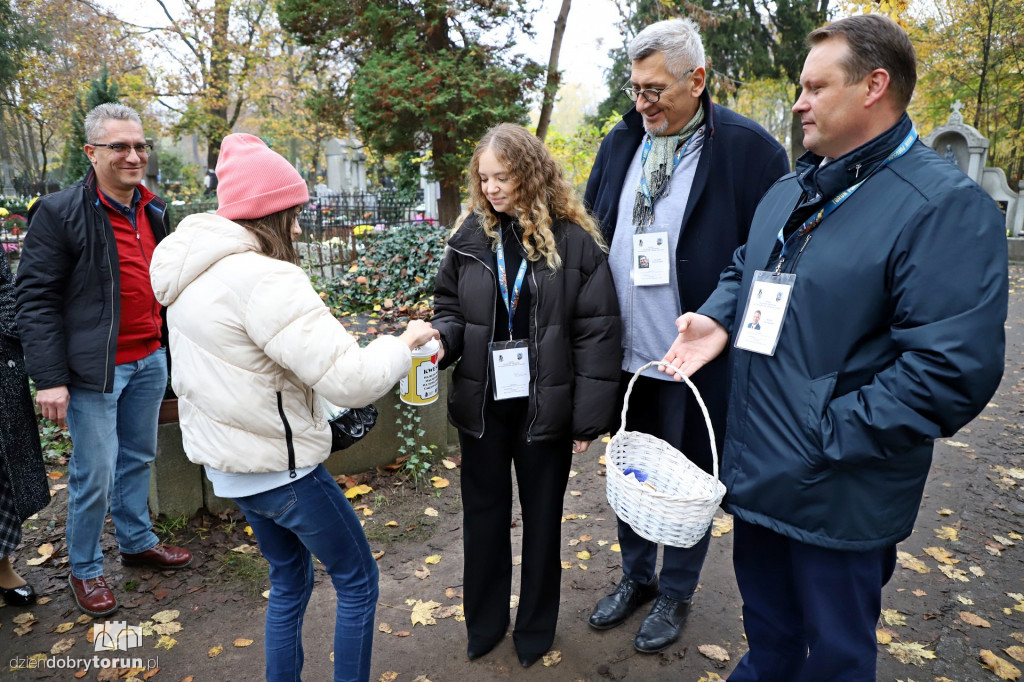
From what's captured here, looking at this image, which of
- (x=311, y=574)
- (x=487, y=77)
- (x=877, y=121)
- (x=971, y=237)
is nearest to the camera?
(x=971, y=237)

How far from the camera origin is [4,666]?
2814 millimetres

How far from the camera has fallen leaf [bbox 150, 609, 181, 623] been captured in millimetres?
3115

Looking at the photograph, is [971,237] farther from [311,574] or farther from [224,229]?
[311,574]

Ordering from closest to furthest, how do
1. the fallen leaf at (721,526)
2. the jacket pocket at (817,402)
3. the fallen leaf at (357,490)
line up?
the jacket pocket at (817,402)
the fallen leaf at (721,526)
the fallen leaf at (357,490)

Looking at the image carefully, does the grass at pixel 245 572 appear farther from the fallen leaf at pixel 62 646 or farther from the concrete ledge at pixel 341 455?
the fallen leaf at pixel 62 646

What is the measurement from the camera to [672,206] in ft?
8.80

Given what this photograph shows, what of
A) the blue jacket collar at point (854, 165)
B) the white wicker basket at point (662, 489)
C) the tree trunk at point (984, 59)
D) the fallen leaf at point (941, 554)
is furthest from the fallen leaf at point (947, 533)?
the tree trunk at point (984, 59)

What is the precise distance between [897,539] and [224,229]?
2.09m

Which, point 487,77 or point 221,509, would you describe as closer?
point 221,509

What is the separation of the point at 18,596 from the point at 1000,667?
14.4 ft

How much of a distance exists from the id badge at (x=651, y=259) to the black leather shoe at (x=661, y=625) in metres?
1.44

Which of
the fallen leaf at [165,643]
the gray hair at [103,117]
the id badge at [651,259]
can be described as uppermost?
the gray hair at [103,117]

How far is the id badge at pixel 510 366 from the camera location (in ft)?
8.22

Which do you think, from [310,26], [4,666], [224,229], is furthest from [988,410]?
[310,26]
